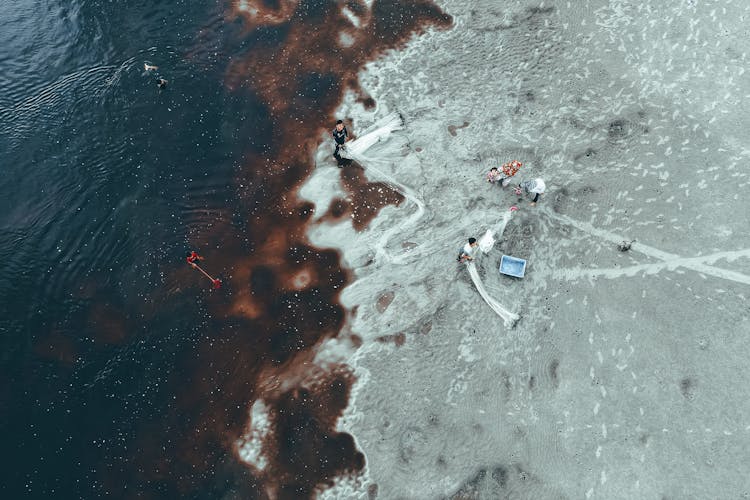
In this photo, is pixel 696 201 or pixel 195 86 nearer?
pixel 696 201

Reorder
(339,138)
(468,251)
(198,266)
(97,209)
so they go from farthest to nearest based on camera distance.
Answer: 1. (97,209)
2. (339,138)
3. (198,266)
4. (468,251)

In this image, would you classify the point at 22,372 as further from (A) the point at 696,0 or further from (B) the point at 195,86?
(A) the point at 696,0

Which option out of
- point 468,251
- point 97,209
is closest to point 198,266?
point 97,209

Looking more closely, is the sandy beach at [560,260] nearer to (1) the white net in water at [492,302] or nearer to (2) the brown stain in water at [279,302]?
(1) the white net in water at [492,302]

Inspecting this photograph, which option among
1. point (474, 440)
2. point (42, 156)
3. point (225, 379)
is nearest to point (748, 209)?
point (474, 440)

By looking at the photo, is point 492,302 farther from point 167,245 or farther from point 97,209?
point 97,209

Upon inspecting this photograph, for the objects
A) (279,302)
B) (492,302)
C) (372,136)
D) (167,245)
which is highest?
(372,136)

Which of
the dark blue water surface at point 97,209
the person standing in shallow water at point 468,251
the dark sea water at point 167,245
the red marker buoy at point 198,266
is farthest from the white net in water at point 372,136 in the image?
the red marker buoy at point 198,266
